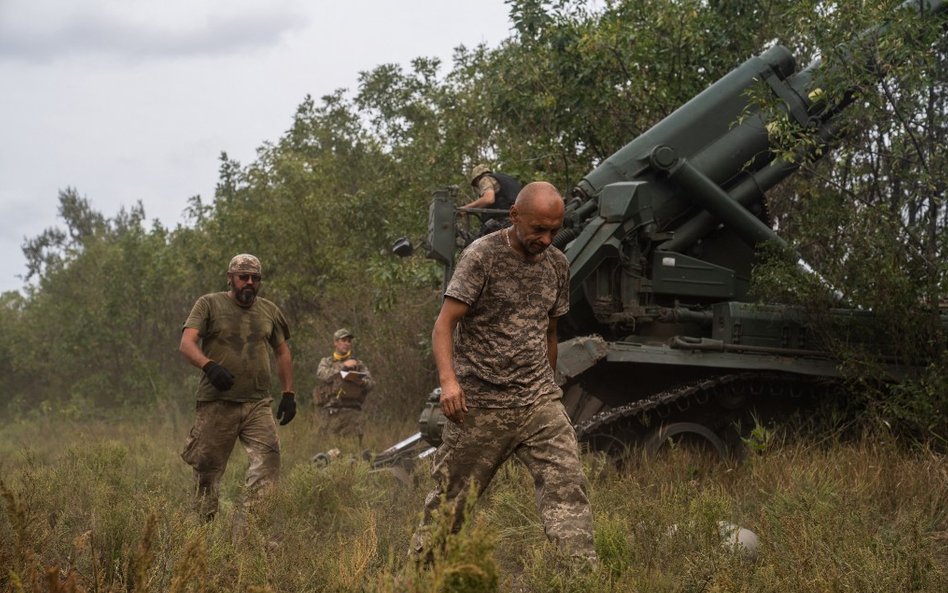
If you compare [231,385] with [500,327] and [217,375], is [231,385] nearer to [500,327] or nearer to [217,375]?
[217,375]

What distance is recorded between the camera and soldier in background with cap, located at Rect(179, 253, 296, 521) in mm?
7762

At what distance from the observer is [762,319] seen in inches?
400

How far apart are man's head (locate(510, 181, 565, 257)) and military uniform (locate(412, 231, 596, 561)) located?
144 mm

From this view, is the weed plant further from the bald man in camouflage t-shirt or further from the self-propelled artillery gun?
the self-propelled artillery gun

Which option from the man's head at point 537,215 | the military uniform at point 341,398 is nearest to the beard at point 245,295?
the man's head at point 537,215

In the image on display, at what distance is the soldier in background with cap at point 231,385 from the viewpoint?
7762 millimetres

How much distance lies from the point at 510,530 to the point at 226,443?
2.08 metres

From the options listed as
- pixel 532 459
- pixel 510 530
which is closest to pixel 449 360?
pixel 532 459

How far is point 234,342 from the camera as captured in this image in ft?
26.0

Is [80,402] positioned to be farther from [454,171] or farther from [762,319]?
[762,319]

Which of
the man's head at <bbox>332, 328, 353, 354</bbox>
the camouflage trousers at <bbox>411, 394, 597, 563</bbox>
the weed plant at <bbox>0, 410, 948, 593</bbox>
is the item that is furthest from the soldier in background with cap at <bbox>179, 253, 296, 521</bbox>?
the man's head at <bbox>332, 328, 353, 354</bbox>

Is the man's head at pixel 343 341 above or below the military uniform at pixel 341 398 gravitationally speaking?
above

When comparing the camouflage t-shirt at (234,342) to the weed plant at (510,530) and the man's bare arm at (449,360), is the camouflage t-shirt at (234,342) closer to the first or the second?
the weed plant at (510,530)

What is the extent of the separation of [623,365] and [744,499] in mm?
2373
